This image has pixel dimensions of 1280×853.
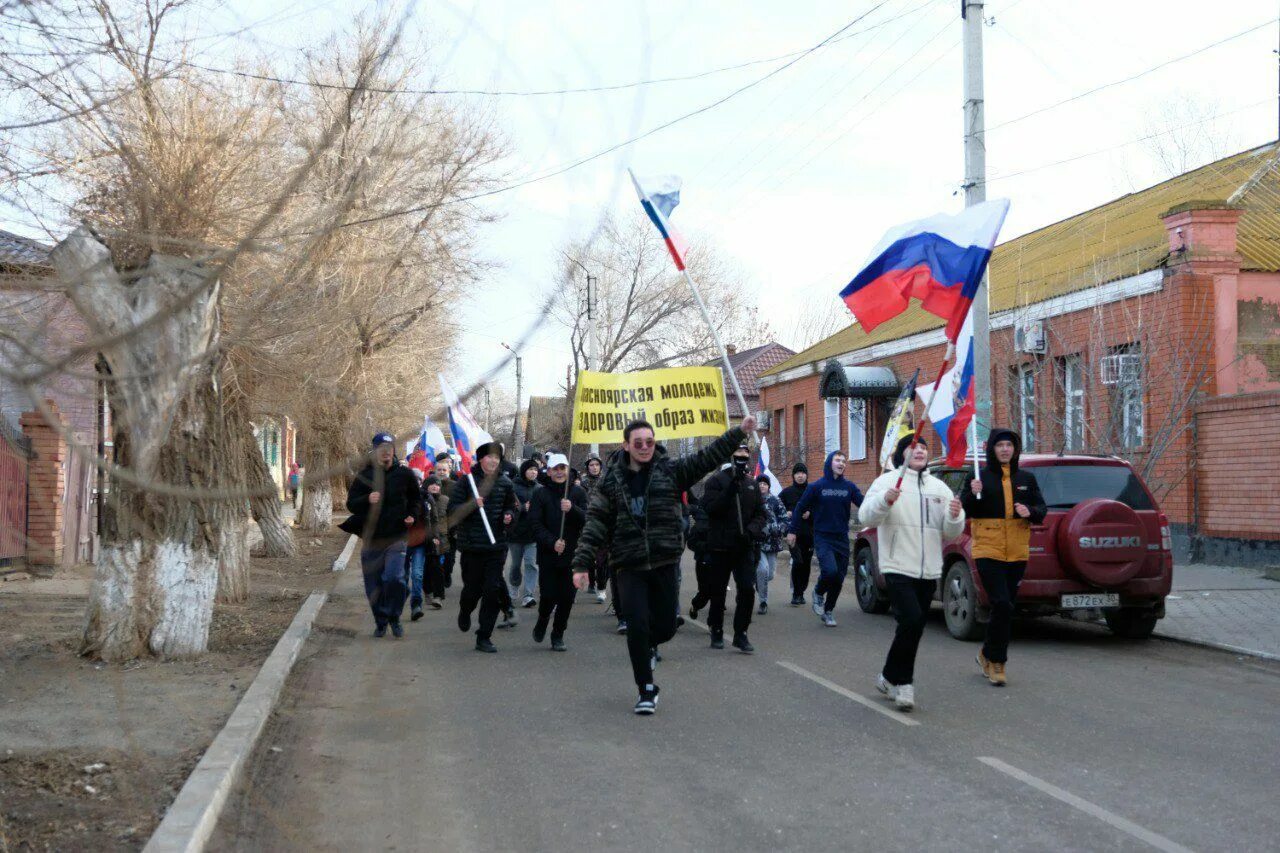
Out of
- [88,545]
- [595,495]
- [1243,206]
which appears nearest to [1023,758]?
[595,495]

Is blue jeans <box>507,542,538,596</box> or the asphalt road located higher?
blue jeans <box>507,542,538,596</box>

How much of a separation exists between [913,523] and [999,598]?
1224mm

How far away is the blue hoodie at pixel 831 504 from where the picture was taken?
13.1m

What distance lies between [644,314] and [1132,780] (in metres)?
4.47

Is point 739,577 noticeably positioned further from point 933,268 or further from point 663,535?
point 933,268

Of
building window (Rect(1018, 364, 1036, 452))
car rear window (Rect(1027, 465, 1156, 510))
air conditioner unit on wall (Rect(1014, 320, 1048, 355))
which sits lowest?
car rear window (Rect(1027, 465, 1156, 510))

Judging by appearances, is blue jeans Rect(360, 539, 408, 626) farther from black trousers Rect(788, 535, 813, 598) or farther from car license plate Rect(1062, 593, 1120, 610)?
car license plate Rect(1062, 593, 1120, 610)

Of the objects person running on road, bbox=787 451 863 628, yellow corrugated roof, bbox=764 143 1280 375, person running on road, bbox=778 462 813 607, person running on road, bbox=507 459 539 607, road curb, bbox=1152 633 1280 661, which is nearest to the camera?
road curb, bbox=1152 633 1280 661

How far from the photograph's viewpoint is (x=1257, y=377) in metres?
18.4

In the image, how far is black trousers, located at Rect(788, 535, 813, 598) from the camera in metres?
14.1

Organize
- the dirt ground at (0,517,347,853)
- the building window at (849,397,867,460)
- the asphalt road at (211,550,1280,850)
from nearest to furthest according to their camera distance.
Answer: the dirt ground at (0,517,347,853)
the asphalt road at (211,550,1280,850)
the building window at (849,397,867,460)

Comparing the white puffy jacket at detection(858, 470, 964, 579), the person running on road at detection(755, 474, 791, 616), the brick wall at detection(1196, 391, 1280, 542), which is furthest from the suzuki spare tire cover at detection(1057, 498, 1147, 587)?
the brick wall at detection(1196, 391, 1280, 542)

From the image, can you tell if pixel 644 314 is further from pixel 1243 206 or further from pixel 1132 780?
pixel 1243 206

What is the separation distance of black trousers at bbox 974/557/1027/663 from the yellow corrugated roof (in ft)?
36.4
